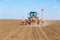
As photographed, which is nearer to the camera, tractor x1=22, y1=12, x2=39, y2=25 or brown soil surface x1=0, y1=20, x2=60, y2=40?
brown soil surface x1=0, y1=20, x2=60, y2=40

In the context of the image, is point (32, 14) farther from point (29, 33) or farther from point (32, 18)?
point (29, 33)

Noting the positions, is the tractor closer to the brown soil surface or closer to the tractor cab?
the tractor cab

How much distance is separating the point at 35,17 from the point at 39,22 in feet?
3.09

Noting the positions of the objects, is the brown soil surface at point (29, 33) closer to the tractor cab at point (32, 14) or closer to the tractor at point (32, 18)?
the tractor at point (32, 18)

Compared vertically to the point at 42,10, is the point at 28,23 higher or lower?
lower

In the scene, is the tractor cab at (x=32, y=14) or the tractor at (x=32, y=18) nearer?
the tractor at (x=32, y=18)

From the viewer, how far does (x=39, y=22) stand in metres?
26.6

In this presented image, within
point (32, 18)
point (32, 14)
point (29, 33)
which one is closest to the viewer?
point (29, 33)

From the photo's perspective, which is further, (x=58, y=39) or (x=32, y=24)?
(x=32, y=24)

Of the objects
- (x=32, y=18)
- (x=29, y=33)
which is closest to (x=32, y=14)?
(x=32, y=18)

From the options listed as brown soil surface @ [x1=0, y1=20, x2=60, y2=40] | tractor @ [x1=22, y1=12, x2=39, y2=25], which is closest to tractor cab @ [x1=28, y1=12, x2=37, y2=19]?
tractor @ [x1=22, y1=12, x2=39, y2=25]

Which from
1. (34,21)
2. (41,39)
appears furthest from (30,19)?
(41,39)

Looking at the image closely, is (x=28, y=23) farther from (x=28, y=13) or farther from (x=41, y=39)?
(x=41, y=39)

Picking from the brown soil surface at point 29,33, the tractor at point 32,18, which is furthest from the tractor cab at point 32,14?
the brown soil surface at point 29,33
